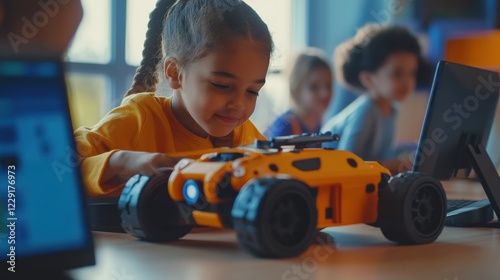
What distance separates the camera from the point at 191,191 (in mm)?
741

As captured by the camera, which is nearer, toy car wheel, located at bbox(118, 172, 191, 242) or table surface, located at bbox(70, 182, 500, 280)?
table surface, located at bbox(70, 182, 500, 280)

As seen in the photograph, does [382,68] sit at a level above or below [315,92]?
above

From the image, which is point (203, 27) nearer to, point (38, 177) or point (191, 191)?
point (191, 191)

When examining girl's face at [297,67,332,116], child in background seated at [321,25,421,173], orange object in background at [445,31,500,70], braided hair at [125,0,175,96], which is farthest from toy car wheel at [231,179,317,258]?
orange object in background at [445,31,500,70]

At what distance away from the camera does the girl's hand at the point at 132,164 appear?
879mm

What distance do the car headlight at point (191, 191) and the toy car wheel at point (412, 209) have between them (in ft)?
0.81

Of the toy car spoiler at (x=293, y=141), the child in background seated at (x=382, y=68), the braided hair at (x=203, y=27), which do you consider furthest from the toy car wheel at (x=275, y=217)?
the child in background seated at (x=382, y=68)

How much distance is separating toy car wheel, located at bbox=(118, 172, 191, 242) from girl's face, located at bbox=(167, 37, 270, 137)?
0.35m

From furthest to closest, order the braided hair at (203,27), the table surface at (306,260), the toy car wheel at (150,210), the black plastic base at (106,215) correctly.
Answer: the braided hair at (203,27) < the black plastic base at (106,215) < the toy car wheel at (150,210) < the table surface at (306,260)

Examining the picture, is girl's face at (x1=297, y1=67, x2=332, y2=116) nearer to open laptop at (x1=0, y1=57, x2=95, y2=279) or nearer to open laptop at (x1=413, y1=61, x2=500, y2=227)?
open laptop at (x1=413, y1=61, x2=500, y2=227)

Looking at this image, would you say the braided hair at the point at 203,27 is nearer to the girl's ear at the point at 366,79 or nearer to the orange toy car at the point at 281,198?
the orange toy car at the point at 281,198

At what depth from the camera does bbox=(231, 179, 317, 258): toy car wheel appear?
661 millimetres

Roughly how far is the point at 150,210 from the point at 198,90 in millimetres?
424

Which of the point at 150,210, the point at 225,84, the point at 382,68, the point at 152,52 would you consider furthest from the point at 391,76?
the point at 150,210
